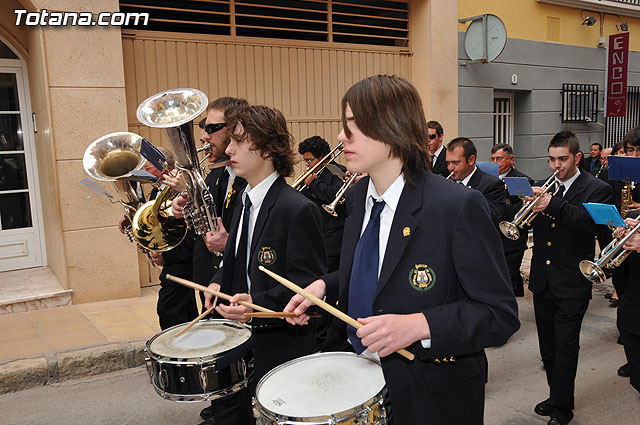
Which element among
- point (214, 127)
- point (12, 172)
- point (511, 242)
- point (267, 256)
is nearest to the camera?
point (267, 256)

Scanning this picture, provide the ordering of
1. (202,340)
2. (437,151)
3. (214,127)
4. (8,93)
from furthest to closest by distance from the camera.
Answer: (8,93) < (437,151) < (214,127) < (202,340)

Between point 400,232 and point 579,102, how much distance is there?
12.0 metres

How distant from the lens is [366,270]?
6.76 feet

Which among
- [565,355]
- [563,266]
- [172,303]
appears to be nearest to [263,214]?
[172,303]

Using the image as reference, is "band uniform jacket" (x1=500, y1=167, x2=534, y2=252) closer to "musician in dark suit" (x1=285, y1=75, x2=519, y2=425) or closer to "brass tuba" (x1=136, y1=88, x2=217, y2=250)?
"brass tuba" (x1=136, y1=88, x2=217, y2=250)

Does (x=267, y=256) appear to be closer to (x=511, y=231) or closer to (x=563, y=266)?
(x=563, y=266)

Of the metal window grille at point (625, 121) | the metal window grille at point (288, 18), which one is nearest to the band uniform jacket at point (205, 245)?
the metal window grille at point (288, 18)

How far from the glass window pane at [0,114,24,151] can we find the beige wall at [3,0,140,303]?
0.89 metres

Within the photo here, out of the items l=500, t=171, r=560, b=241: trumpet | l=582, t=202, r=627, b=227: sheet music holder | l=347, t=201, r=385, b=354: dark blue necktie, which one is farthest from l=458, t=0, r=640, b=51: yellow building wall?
l=347, t=201, r=385, b=354: dark blue necktie

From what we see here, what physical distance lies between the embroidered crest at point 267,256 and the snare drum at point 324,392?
67 cm

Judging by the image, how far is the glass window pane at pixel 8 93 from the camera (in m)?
7.59

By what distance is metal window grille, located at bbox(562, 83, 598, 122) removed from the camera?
11993mm

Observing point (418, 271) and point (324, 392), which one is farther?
point (324, 392)

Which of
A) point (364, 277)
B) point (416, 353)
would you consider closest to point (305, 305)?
point (364, 277)
